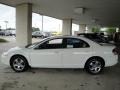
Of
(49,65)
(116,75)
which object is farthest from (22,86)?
(116,75)

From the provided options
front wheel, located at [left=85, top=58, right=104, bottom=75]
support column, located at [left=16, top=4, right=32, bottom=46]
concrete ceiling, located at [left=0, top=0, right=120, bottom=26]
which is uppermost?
concrete ceiling, located at [left=0, top=0, right=120, bottom=26]

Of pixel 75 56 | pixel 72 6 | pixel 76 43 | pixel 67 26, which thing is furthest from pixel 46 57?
pixel 67 26

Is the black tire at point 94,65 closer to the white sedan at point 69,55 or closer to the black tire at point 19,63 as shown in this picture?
the white sedan at point 69,55

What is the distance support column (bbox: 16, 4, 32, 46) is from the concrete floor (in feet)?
15.3

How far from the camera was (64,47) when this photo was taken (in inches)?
273

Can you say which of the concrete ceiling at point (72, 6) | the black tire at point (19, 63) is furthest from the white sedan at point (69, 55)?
the concrete ceiling at point (72, 6)

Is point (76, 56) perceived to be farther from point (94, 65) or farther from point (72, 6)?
point (72, 6)

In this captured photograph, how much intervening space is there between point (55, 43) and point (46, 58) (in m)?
0.80

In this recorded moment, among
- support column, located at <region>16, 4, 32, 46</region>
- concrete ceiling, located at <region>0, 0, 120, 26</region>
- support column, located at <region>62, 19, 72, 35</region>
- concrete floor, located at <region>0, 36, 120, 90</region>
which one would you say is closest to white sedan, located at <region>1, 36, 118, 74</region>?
concrete floor, located at <region>0, 36, 120, 90</region>

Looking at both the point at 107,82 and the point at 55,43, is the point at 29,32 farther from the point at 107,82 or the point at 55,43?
the point at 107,82

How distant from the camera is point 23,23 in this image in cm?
1187

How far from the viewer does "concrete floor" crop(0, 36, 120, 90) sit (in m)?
5.34

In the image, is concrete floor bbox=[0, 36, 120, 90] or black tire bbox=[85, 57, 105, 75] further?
black tire bbox=[85, 57, 105, 75]

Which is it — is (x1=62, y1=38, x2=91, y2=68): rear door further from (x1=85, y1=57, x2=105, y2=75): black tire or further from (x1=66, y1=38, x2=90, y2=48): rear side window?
(x1=85, y1=57, x2=105, y2=75): black tire
